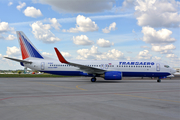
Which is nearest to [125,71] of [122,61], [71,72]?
[122,61]

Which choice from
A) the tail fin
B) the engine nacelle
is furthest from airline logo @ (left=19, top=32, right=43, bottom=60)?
the engine nacelle

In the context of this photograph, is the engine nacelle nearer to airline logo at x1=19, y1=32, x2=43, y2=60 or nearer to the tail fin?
the tail fin

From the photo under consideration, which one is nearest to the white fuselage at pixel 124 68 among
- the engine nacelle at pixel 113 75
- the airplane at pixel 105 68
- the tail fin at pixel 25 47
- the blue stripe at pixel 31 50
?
the airplane at pixel 105 68

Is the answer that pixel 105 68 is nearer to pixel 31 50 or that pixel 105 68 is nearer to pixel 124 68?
pixel 124 68

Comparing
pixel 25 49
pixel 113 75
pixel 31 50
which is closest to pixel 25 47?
pixel 25 49

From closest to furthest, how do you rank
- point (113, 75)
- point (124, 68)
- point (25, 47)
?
point (113, 75)
point (124, 68)
point (25, 47)

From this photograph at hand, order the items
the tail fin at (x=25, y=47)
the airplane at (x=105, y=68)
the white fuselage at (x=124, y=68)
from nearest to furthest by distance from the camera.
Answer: the airplane at (x=105, y=68) → the white fuselage at (x=124, y=68) → the tail fin at (x=25, y=47)

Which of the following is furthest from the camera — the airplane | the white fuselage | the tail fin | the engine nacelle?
the tail fin

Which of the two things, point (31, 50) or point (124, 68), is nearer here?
point (124, 68)

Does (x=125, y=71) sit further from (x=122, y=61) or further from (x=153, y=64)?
Result: (x=153, y=64)

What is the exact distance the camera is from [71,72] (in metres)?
28.5

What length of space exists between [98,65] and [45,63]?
9.18 metres

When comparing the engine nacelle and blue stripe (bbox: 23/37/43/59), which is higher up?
blue stripe (bbox: 23/37/43/59)

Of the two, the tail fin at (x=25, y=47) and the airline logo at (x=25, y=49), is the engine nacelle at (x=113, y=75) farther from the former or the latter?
the airline logo at (x=25, y=49)
